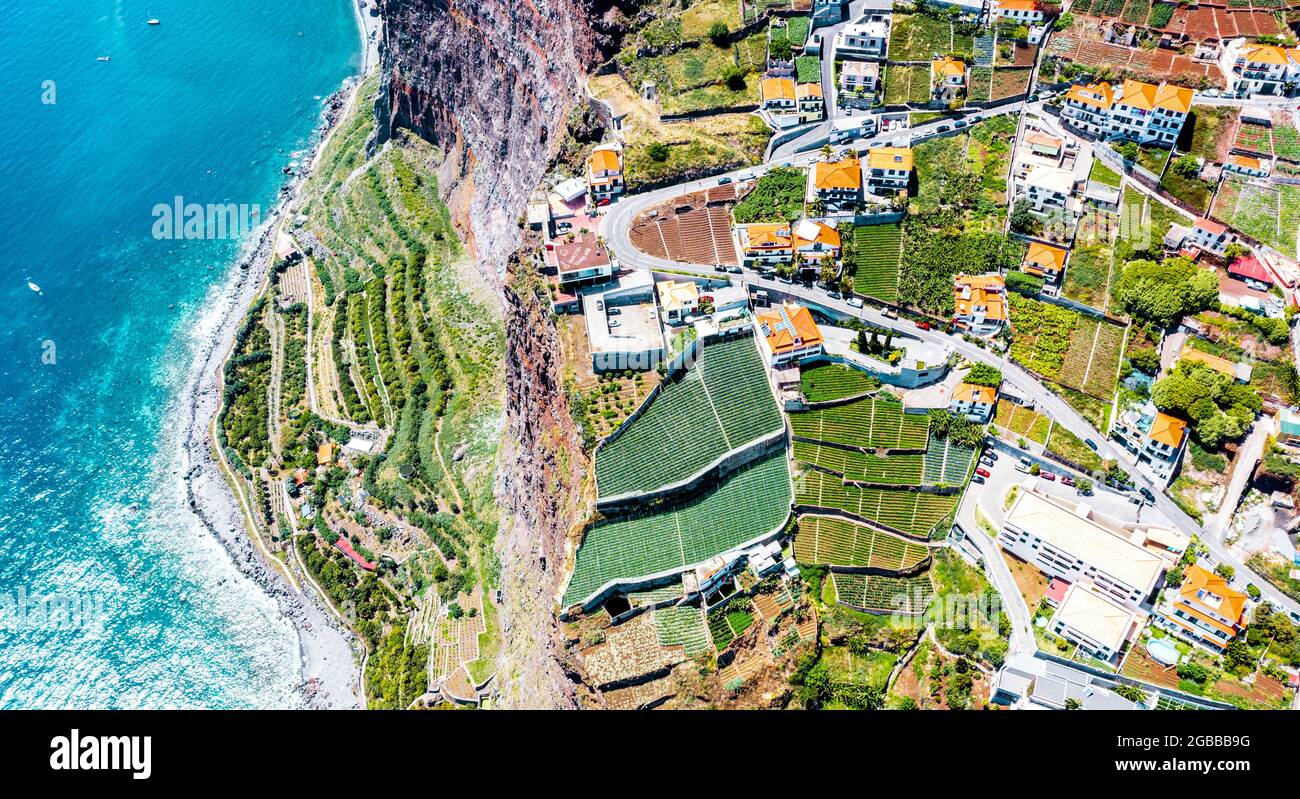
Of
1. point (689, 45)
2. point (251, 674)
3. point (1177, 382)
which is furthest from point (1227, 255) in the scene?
point (251, 674)

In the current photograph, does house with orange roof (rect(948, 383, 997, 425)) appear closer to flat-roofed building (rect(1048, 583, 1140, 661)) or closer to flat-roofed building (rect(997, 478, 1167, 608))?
flat-roofed building (rect(997, 478, 1167, 608))

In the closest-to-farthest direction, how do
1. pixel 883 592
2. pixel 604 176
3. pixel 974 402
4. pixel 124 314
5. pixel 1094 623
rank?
pixel 1094 623 → pixel 883 592 → pixel 974 402 → pixel 604 176 → pixel 124 314

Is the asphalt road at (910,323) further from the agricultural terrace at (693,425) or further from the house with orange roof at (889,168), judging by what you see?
the agricultural terrace at (693,425)

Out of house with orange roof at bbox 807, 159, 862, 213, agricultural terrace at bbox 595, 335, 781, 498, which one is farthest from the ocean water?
house with orange roof at bbox 807, 159, 862, 213

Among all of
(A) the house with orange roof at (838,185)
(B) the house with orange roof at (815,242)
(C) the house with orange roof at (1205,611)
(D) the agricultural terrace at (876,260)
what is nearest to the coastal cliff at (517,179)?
(B) the house with orange roof at (815,242)

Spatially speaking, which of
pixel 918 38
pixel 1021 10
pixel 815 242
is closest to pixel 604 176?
pixel 815 242

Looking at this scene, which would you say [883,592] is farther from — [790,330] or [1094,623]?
[790,330]

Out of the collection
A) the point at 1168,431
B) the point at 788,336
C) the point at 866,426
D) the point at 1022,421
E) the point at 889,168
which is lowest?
the point at 866,426
